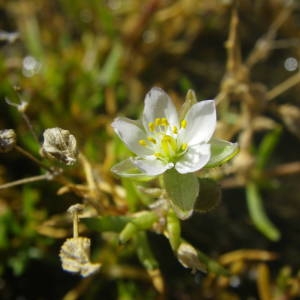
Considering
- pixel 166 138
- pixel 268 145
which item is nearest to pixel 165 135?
pixel 166 138

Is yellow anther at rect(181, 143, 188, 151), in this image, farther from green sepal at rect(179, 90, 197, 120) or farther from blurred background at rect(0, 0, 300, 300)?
blurred background at rect(0, 0, 300, 300)

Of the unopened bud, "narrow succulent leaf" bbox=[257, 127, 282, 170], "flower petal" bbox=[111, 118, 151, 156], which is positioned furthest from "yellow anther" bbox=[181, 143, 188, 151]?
"narrow succulent leaf" bbox=[257, 127, 282, 170]

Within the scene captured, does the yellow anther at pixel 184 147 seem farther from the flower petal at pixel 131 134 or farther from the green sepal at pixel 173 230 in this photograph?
the green sepal at pixel 173 230

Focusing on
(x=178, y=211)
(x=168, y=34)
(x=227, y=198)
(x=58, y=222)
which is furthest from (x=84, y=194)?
(x=168, y=34)

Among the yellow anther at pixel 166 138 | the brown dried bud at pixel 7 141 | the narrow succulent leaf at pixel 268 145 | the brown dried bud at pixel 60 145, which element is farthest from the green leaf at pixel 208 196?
the narrow succulent leaf at pixel 268 145

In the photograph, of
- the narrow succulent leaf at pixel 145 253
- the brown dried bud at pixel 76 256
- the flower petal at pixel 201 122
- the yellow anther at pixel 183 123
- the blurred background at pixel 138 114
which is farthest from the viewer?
the blurred background at pixel 138 114

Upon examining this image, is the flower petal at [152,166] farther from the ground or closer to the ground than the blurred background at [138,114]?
farther from the ground

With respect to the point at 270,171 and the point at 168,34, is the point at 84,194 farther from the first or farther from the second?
the point at 168,34
